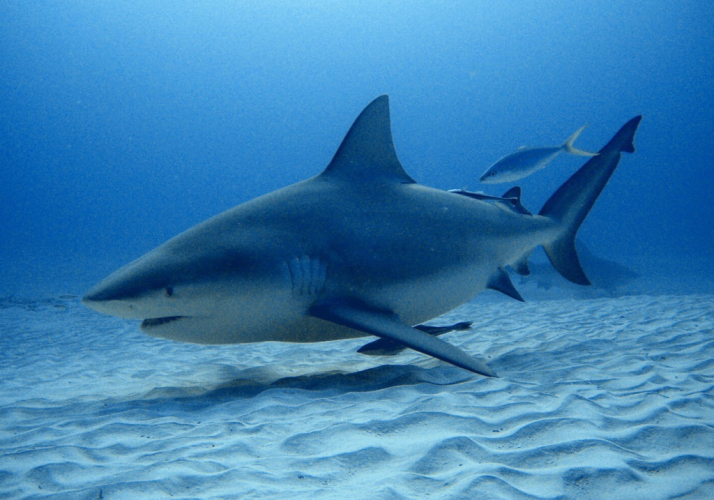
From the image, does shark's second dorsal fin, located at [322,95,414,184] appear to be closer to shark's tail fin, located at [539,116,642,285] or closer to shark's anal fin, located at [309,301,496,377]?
shark's anal fin, located at [309,301,496,377]

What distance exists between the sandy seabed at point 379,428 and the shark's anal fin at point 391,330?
0.23 m

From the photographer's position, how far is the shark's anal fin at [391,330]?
253 centimetres

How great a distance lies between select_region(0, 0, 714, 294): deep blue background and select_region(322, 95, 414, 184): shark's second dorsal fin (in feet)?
244

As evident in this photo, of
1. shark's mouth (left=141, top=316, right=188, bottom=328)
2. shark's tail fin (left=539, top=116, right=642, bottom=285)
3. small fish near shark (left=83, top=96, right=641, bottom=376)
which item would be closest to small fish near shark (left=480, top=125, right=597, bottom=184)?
shark's tail fin (left=539, top=116, right=642, bottom=285)

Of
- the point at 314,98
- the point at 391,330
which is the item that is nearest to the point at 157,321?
the point at 391,330

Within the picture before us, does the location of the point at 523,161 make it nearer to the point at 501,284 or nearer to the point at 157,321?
the point at 501,284

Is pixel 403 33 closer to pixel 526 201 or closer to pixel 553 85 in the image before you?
pixel 553 85

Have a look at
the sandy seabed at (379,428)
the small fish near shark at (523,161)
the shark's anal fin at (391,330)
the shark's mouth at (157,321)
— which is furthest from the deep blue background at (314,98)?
the shark's anal fin at (391,330)

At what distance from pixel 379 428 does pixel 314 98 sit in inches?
5363

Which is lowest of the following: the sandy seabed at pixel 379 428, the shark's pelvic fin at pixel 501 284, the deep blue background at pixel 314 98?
the sandy seabed at pixel 379 428

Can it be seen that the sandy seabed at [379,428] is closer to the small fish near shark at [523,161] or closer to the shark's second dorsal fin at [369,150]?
the shark's second dorsal fin at [369,150]

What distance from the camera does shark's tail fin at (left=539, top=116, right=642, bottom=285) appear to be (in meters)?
4.21

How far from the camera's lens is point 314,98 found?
12925 centimetres

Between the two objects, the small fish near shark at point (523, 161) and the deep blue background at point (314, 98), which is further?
the deep blue background at point (314, 98)
